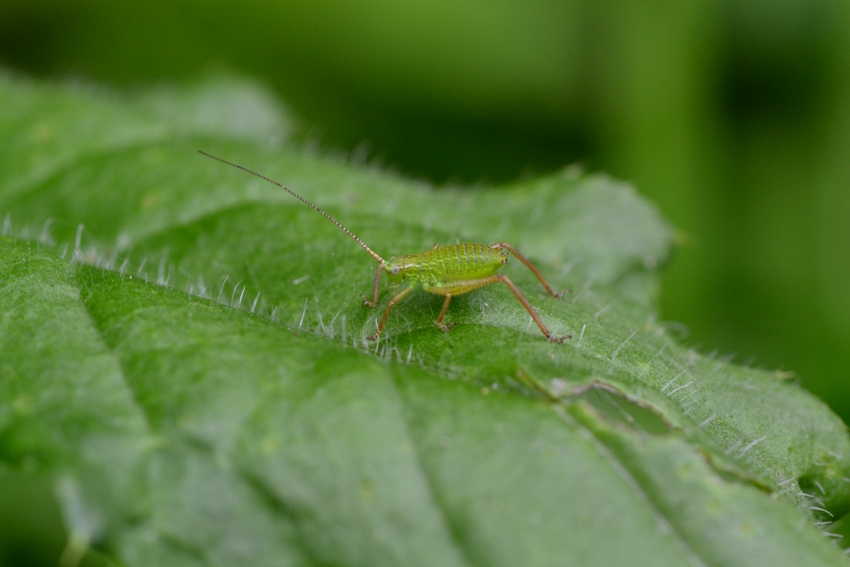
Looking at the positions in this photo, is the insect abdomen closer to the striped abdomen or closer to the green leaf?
the striped abdomen

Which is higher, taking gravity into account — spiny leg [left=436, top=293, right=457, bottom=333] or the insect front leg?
spiny leg [left=436, top=293, right=457, bottom=333]

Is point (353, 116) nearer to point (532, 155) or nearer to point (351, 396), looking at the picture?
point (532, 155)

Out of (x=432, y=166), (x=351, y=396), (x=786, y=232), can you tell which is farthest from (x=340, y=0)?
(x=351, y=396)

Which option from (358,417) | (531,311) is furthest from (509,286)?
(358,417)

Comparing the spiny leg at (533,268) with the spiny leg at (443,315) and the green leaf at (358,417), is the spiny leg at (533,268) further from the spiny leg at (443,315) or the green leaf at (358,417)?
the spiny leg at (443,315)

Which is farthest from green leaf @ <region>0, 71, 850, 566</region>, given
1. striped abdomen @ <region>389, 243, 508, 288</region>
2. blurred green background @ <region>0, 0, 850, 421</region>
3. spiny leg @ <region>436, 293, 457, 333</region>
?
blurred green background @ <region>0, 0, 850, 421</region>

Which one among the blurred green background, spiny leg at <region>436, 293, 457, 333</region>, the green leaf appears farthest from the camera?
the blurred green background

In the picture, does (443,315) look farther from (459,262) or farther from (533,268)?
(533,268)
